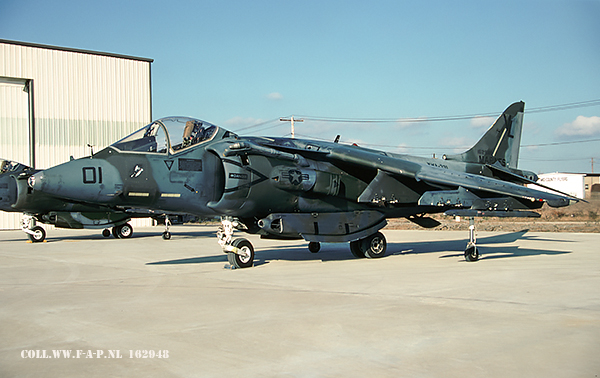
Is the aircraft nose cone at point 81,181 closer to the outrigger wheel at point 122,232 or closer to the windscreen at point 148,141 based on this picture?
the windscreen at point 148,141

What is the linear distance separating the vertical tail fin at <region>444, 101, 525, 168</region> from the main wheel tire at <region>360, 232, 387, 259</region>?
4.27m

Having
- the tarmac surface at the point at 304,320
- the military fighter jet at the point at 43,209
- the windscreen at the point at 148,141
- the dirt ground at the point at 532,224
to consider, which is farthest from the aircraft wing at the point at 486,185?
the military fighter jet at the point at 43,209

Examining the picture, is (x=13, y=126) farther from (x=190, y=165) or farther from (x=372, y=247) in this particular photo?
(x=372, y=247)

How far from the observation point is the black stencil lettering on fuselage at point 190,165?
9680 mm

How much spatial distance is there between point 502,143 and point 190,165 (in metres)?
10.1

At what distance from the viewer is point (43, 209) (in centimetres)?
1922

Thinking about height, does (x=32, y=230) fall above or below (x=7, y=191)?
below

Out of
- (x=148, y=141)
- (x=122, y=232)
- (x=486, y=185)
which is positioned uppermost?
(x=148, y=141)

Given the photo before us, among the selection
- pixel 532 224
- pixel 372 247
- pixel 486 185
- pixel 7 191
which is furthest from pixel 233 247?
pixel 532 224

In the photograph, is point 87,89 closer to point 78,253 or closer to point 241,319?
point 78,253

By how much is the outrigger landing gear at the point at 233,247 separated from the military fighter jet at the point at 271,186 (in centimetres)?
2

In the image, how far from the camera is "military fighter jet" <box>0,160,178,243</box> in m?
18.5

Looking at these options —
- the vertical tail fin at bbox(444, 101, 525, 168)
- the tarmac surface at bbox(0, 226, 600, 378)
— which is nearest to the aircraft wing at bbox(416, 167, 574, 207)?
the tarmac surface at bbox(0, 226, 600, 378)

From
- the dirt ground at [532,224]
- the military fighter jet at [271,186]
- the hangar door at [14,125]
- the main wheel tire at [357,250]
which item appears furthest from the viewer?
the hangar door at [14,125]
